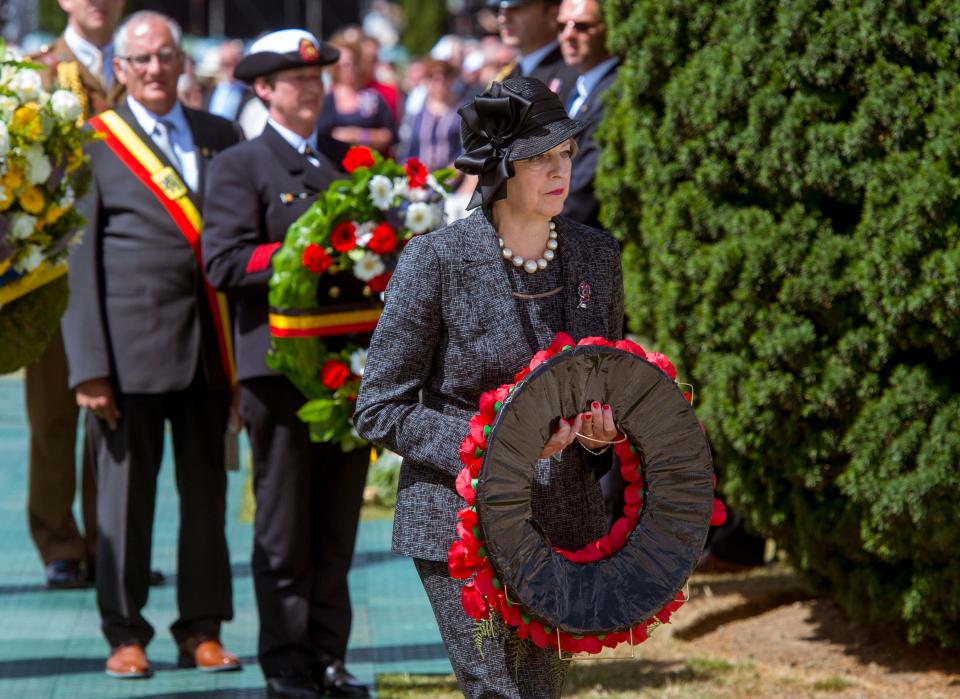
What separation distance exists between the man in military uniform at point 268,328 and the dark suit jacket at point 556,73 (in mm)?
1451

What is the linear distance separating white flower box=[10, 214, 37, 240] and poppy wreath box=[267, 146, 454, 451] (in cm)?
86

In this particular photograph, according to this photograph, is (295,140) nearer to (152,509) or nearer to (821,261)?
(152,509)

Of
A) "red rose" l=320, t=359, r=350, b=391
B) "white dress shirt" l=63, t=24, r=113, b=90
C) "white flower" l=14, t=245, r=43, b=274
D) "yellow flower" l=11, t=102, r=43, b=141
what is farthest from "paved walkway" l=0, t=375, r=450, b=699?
"white dress shirt" l=63, t=24, r=113, b=90

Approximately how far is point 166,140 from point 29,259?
Answer: 1252mm

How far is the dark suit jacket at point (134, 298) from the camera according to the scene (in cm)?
596

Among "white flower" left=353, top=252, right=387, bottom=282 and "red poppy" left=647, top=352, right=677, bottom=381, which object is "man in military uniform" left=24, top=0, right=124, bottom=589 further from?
"red poppy" left=647, top=352, right=677, bottom=381

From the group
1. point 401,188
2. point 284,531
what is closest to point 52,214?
point 401,188

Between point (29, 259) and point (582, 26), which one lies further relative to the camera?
point (582, 26)

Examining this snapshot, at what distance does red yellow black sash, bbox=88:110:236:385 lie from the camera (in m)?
6.02

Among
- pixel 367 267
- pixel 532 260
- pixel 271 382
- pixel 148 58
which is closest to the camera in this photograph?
pixel 532 260

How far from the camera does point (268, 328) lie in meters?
5.61

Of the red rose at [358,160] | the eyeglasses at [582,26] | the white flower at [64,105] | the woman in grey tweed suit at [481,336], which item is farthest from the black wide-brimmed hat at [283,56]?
the woman in grey tweed suit at [481,336]

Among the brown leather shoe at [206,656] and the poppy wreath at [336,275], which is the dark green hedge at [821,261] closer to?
the poppy wreath at [336,275]

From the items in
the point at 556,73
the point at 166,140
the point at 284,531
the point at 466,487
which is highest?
the point at 556,73
